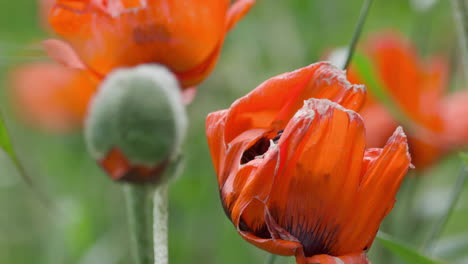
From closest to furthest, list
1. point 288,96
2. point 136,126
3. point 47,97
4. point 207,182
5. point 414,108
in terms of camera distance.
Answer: point 136,126
point 288,96
point 414,108
point 207,182
point 47,97

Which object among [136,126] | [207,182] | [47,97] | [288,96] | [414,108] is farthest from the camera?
[47,97]

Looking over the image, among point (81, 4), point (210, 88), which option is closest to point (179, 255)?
point (210, 88)

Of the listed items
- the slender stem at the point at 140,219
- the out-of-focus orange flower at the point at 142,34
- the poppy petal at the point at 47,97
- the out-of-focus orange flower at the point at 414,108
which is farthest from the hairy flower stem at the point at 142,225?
the poppy petal at the point at 47,97

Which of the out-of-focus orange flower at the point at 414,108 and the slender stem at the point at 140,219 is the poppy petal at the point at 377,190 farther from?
the out-of-focus orange flower at the point at 414,108

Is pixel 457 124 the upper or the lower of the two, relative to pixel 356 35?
lower

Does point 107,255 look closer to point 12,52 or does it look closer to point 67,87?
point 67,87

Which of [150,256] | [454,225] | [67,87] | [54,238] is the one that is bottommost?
[454,225]

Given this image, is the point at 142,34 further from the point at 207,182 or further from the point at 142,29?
the point at 207,182

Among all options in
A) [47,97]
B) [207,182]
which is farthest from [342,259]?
[47,97]
